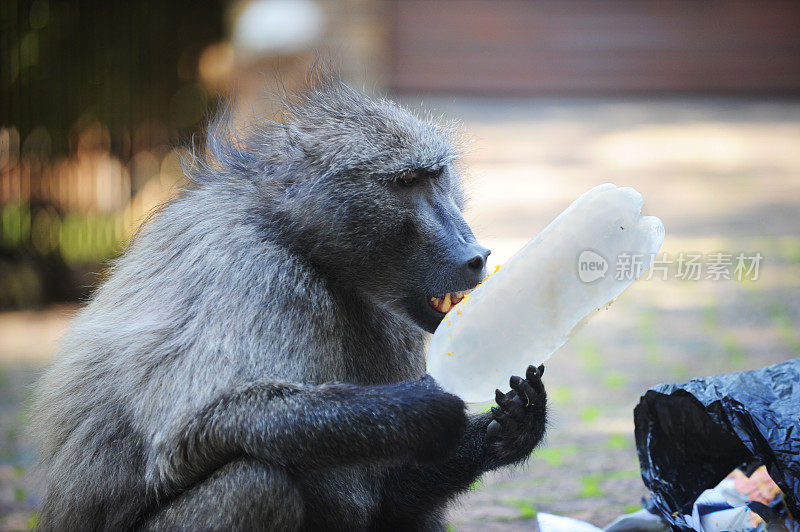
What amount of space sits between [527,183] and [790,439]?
728 cm

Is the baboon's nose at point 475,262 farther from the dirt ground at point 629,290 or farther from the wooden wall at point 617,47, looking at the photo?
the wooden wall at point 617,47

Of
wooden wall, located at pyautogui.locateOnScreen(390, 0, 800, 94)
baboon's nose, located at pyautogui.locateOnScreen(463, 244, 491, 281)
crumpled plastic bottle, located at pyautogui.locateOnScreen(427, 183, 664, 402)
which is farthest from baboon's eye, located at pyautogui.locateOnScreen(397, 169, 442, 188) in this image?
wooden wall, located at pyautogui.locateOnScreen(390, 0, 800, 94)

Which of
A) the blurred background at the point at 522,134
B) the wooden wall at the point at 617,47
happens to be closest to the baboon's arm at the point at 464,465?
the blurred background at the point at 522,134

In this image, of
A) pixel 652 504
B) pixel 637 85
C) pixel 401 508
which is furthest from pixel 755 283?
pixel 401 508

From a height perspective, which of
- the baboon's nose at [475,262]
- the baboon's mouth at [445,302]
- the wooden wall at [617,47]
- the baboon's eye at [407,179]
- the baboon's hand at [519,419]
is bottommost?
the baboon's hand at [519,419]

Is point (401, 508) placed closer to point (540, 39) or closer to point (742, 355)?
point (742, 355)

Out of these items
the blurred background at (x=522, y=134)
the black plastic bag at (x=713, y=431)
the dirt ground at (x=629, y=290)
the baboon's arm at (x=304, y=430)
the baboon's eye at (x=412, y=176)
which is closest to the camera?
the baboon's arm at (x=304, y=430)

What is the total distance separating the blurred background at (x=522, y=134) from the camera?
21.0ft

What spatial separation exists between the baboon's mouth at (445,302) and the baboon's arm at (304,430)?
40 centimetres

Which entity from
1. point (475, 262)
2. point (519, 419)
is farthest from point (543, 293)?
point (519, 419)

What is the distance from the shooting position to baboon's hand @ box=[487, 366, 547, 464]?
2.88 meters

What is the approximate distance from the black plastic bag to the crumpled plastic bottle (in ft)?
1.71

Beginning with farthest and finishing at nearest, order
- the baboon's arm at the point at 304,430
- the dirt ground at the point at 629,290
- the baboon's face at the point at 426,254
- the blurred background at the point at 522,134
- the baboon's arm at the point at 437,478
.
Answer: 1. the blurred background at the point at 522,134
2. the dirt ground at the point at 629,290
3. the baboon's arm at the point at 437,478
4. the baboon's face at the point at 426,254
5. the baboon's arm at the point at 304,430

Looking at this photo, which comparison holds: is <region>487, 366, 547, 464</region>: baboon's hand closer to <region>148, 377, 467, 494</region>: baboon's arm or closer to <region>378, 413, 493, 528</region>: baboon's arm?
<region>378, 413, 493, 528</region>: baboon's arm
